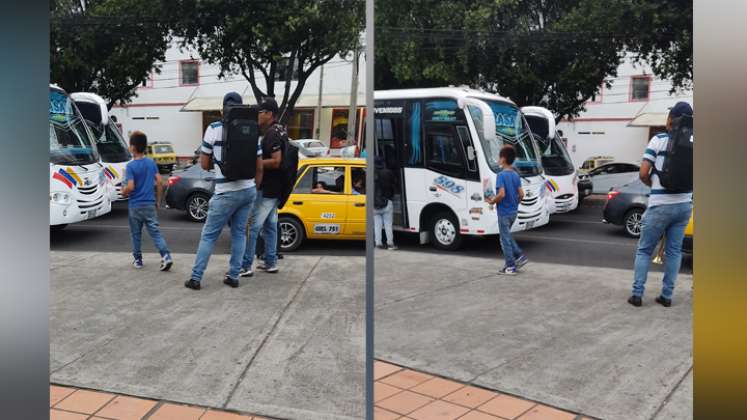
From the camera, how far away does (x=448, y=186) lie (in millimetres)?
2598

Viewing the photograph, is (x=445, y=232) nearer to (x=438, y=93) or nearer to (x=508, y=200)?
(x=508, y=200)

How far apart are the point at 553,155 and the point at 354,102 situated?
0.81 metres

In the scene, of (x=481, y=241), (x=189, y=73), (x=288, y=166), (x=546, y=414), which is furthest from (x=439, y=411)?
(x=189, y=73)

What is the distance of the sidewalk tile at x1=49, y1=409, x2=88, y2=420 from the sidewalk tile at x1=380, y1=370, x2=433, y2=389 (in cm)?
131

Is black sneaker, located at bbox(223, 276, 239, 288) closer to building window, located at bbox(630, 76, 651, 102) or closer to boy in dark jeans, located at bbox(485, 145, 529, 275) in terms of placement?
boy in dark jeans, located at bbox(485, 145, 529, 275)

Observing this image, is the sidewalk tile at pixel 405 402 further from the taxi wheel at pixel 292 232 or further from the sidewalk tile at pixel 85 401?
the sidewalk tile at pixel 85 401

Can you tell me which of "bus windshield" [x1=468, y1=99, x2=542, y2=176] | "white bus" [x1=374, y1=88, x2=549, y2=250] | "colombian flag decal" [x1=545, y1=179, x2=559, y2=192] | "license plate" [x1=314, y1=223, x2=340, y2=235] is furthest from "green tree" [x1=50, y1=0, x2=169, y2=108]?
"colombian flag decal" [x1=545, y1=179, x2=559, y2=192]

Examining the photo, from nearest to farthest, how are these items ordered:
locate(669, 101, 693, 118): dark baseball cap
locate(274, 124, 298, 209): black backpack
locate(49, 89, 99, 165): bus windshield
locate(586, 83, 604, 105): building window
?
locate(669, 101, 693, 118): dark baseball cap < locate(586, 83, 604, 105): building window < locate(274, 124, 298, 209): black backpack < locate(49, 89, 99, 165): bus windshield

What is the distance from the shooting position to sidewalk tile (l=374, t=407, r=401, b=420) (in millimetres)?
2812

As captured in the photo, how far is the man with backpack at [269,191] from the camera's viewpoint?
2906mm

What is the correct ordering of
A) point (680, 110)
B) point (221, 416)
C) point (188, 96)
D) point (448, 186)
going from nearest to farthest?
1. point (680, 110)
2. point (448, 186)
3. point (221, 416)
4. point (188, 96)

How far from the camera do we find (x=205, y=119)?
2982 millimetres

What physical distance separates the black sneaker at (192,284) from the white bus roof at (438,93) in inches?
48.4
